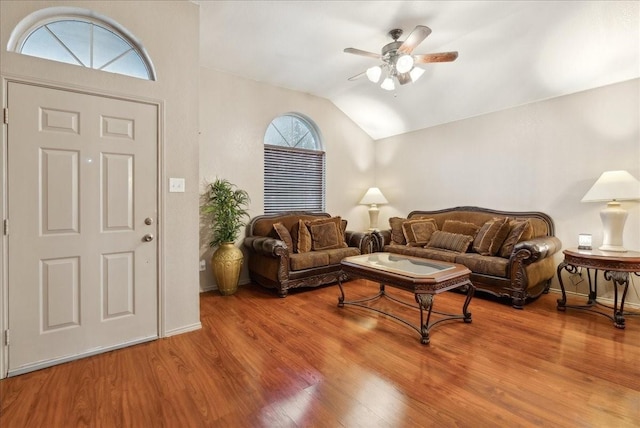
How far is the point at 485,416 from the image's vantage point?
5.32ft

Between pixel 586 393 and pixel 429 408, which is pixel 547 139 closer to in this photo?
pixel 586 393

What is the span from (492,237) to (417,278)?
6.04 ft

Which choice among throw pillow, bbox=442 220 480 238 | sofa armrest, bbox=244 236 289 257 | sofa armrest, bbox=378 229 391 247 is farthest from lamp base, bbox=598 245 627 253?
sofa armrest, bbox=244 236 289 257

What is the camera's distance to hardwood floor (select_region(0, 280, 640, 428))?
1.63 metres

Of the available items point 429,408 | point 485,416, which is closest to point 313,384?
point 429,408

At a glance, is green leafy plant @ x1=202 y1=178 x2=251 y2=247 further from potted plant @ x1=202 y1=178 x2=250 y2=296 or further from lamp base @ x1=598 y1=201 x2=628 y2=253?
lamp base @ x1=598 y1=201 x2=628 y2=253

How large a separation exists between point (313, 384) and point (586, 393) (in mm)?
1664

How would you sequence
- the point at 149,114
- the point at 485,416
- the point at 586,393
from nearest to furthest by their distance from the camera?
the point at 485,416 → the point at 586,393 → the point at 149,114

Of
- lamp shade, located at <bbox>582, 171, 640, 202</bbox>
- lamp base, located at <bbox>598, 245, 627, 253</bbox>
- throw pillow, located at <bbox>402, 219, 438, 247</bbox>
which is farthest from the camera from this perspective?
throw pillow, located at <bbox>402, 219, 438, 247</bbox>

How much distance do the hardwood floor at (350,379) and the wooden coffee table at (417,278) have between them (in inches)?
6.3

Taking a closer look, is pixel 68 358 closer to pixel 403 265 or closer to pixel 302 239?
pixel 302 239

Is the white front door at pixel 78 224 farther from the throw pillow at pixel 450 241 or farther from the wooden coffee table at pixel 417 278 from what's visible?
the throw pillow at pixel 450 241

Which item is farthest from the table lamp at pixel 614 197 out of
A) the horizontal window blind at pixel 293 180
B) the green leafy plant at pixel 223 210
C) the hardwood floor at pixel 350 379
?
the green leafy plant at pixel 223 210

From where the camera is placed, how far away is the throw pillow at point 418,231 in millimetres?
4461
